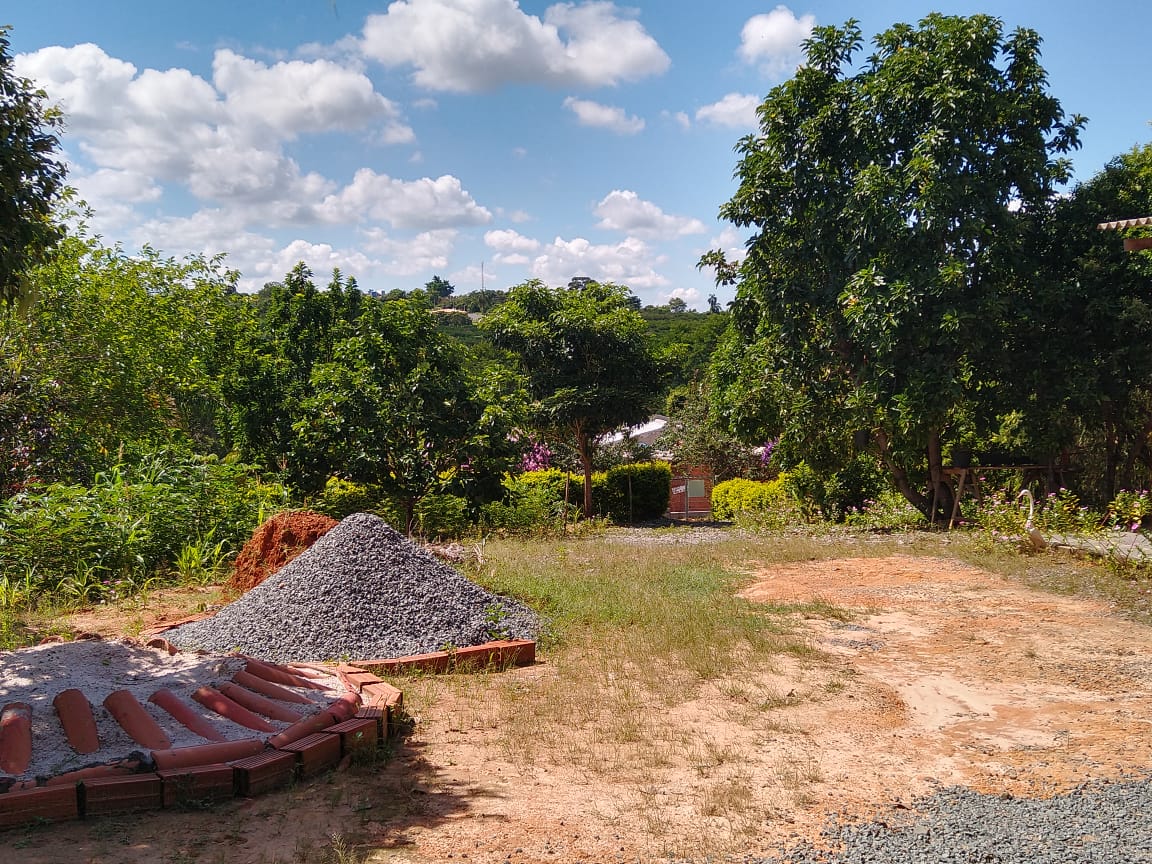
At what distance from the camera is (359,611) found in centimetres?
→ 558

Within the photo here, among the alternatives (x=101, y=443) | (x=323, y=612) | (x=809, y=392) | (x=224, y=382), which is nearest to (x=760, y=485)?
(x=809, y=392)

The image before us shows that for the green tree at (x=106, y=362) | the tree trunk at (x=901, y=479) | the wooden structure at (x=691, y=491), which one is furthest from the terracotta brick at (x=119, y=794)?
the wooden structure at (x=691, y=491)

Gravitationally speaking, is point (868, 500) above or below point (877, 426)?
below

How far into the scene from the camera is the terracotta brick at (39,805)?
2.87 metres

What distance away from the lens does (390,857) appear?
9.30ft

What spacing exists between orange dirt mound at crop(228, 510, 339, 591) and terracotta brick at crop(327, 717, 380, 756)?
3598 mm

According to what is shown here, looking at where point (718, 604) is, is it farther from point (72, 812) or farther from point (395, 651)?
point (72, 812)

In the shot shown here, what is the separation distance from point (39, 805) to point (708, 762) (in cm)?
254

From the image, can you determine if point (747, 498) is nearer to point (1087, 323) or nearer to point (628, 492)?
point (628, 492)

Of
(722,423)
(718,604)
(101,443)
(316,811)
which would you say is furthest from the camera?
(722,423)

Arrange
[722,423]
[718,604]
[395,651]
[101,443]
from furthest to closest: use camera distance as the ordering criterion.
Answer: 1. [722,423]
2. [101,443]
3. [718,604]
4. [395,651]

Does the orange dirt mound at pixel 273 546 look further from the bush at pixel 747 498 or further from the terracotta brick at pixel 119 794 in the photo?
the bush at pixel 747 498

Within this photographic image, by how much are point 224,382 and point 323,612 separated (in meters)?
7.50

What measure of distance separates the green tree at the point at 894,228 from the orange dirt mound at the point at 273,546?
7286 mm
